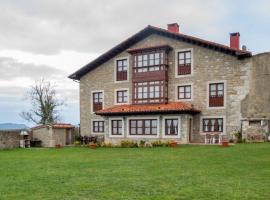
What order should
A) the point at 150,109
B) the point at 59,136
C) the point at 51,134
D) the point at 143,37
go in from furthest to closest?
the point at 59,136
the point at 143,37
the point at 51,134
the point at 150,109

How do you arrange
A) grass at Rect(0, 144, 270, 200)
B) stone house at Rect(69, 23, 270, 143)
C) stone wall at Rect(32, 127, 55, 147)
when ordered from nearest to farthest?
grass at Rect(0, 144, 270, 200) < stone house at Rect(69, 23, 270, 143) < stone wall at Rect(32, 127, 55, 147)

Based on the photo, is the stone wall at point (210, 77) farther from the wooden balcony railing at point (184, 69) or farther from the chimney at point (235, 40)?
the chimney at point (235, 40)

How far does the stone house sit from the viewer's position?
2781 cm

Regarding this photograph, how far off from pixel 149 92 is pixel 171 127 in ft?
13.1

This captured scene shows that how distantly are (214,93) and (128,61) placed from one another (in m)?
8.88

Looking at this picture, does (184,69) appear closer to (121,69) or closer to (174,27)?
(174,27)

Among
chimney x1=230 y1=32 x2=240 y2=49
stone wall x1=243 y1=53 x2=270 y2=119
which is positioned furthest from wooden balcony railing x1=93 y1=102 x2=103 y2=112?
stone wall x1=243 y1=53 x2=270 y2=119

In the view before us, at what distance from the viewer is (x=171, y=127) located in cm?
2978

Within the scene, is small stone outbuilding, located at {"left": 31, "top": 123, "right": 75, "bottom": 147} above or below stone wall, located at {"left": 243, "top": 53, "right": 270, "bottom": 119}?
below

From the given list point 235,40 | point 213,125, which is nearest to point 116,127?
point 213,125

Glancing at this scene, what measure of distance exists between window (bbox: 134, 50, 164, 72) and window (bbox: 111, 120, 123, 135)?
506cm

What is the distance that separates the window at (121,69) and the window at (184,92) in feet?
18.5

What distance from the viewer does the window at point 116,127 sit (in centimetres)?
3241

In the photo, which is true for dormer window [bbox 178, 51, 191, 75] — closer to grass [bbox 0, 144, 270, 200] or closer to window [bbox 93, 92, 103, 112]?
window [bbox 93, 92, 103, 112]
